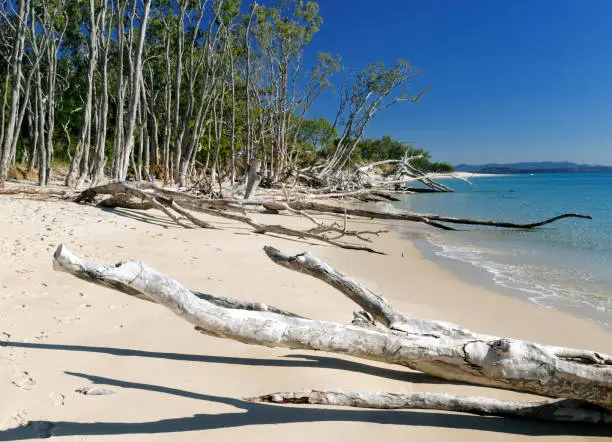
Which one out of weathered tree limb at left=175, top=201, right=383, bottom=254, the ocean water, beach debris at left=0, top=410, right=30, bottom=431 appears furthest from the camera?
weathered tree limb at left=175, top=201, right=383, bottom=254

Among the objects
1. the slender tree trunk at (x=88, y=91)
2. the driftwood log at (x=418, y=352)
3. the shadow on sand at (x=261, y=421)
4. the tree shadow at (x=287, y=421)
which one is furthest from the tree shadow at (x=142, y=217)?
the driftwood log at (x=418, y=352)

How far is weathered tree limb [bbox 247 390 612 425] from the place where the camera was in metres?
2.27

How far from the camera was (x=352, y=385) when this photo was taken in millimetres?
2684

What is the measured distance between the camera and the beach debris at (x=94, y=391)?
2377mm

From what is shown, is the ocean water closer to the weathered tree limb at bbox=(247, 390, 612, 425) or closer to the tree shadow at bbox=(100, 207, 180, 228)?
the weathered tree limb at bbox=(247, 390, 612, 425)

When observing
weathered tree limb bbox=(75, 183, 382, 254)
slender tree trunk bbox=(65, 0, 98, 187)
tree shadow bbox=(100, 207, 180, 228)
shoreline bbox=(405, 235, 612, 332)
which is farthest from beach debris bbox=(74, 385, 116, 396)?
slender tree trunk bbox=(65, 0, 98, 187)

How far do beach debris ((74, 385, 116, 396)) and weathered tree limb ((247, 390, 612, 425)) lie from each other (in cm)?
120

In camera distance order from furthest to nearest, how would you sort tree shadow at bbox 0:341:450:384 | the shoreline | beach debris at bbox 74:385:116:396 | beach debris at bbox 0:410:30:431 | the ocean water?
the ocean water
the shoreline
tree shadow at bbox 0:341:450:384
beach debris at bbox 74:385:116:396
beach debris at bbox 0:410:30:431

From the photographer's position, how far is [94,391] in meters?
2.39

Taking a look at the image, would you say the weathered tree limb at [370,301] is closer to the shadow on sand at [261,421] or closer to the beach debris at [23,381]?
the shadow on sand at [261,421]

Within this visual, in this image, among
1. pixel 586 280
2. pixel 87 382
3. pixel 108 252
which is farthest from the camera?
pixel 586 280

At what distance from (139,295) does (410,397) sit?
147 centimetres

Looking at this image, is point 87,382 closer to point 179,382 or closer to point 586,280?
point 179,382

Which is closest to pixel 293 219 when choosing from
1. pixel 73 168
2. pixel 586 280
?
pixel 73 168
